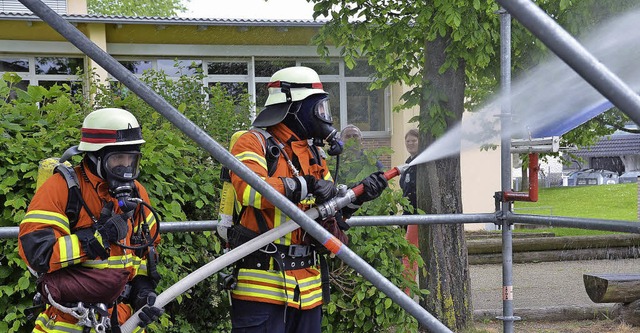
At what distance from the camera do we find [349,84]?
50.9 ft

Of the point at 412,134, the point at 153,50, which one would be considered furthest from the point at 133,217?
the point at 153,50

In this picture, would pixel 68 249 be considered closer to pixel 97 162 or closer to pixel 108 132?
pixel 97 162

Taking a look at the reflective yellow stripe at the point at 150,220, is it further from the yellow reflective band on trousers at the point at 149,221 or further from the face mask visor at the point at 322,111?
the face mask visor at the point at 322,111

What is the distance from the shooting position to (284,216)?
3.50m

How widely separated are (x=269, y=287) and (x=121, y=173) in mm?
858

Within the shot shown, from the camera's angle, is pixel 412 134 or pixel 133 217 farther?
pixel 412 134

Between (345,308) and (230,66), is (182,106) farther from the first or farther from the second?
(230,66)

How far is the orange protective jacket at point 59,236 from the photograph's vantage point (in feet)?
9.95

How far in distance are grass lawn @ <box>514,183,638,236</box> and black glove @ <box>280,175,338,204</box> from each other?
12.2m

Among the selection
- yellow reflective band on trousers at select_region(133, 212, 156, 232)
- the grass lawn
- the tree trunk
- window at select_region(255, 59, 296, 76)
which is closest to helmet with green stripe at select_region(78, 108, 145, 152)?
yellow reflective band on trousers at select_region(133, 212, 156, 232)

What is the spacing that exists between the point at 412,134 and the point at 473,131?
0.96 meters

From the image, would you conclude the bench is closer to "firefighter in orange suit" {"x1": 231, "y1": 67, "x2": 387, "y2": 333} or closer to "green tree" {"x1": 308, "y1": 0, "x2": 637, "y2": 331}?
"green tree" {"x1": 308, "y1": 0, "x2": 637, "y2": 331}

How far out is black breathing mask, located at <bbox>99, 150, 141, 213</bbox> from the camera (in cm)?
318

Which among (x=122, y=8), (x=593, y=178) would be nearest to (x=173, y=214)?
(x=122, y=8)
